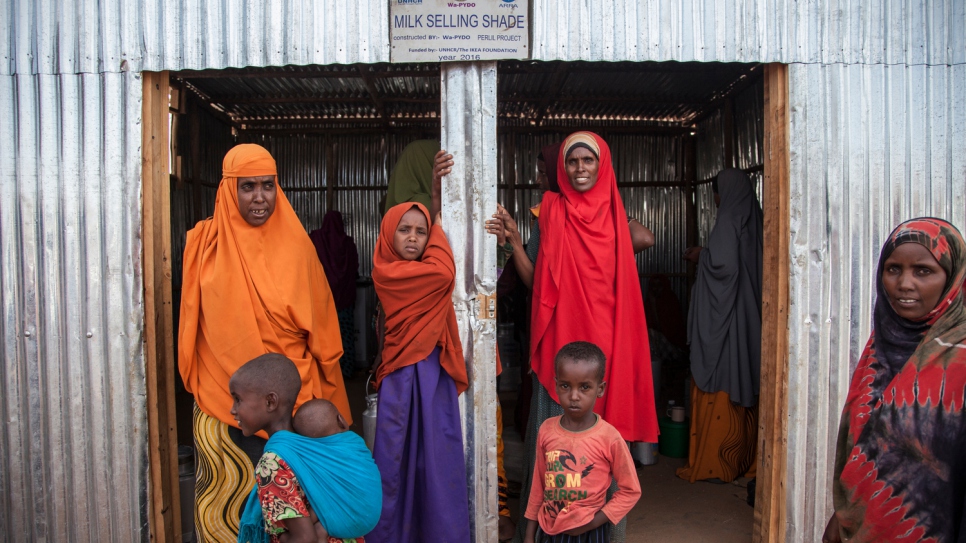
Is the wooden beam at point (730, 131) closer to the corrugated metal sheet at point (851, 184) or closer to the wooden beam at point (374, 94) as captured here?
the corrugated metal sheet at point (851, 184)

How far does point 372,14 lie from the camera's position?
311 cm

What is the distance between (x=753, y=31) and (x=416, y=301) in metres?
2.15

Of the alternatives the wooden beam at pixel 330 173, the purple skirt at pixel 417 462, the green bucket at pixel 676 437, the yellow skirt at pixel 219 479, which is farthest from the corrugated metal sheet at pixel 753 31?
the wooden beam at pixel 330 173

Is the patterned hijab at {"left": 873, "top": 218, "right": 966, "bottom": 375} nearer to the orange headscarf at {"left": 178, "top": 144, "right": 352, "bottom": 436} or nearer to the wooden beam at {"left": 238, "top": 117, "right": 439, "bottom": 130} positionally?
the orange headscarf at {"left": 178, "top": 144, "right": 352, "bottom": 436}

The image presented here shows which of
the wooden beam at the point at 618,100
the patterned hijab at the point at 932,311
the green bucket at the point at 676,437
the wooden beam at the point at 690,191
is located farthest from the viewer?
the wooden beam at the point at 690,191

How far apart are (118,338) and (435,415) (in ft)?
5.30

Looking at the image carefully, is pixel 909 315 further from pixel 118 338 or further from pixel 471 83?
pixel 118 338

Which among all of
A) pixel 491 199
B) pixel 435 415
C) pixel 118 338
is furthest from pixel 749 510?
pixel 118 338

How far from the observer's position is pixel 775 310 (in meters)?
3.34

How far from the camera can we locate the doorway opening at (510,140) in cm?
534

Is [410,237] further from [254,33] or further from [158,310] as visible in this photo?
[158,310]

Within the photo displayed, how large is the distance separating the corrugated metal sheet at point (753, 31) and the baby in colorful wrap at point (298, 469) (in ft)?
6.44

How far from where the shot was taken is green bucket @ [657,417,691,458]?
5.03m

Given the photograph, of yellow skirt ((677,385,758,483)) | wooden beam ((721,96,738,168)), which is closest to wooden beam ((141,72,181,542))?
yellow skirt ((677,385,758,483))
